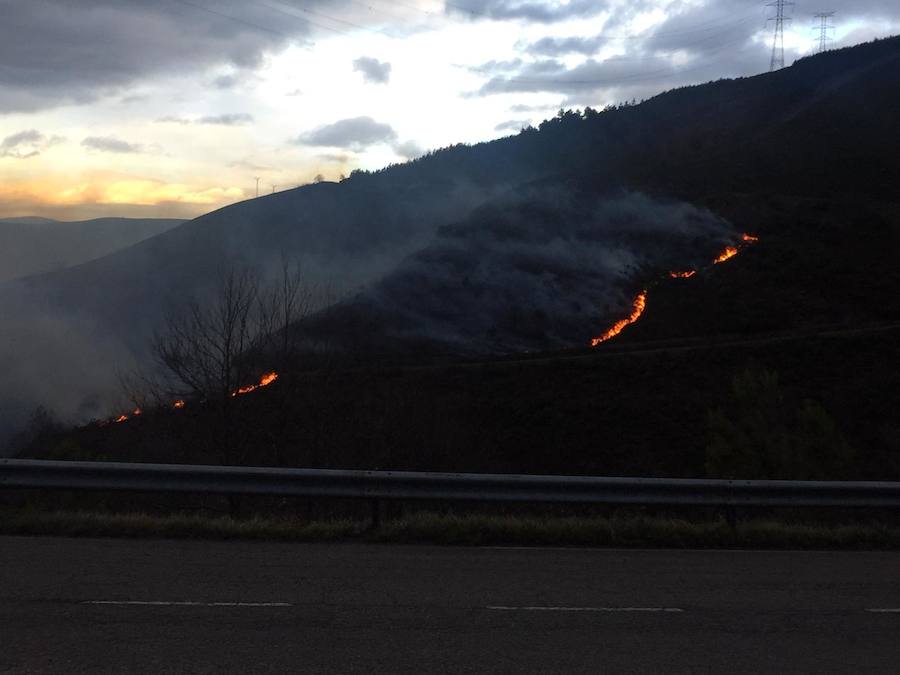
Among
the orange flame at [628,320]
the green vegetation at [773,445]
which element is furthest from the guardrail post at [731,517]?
the orange flame at [628,320]

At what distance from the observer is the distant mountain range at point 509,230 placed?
52938 millimetres

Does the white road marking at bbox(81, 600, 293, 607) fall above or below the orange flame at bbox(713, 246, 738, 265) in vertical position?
below

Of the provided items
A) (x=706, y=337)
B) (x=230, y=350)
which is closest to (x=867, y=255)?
(x=706, y=337)

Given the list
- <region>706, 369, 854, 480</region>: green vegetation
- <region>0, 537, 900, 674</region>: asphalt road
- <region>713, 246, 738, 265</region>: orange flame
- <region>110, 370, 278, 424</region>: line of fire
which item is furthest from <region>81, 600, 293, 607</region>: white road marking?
<region>713, 246, 738, 265</region>: orange flame

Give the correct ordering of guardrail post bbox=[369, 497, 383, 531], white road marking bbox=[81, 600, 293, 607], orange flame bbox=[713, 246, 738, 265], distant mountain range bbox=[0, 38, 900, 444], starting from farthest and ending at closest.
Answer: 1. orange flame bbox=[713, 246, 738, 265]
2. distant mountain range bbox=[0, 38, 900, 444]
3. guardrail post bbox=[369, 497, 383, 531]
4. white road marking bbox=[81, 600, 293, 607]

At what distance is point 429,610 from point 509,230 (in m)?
62.0

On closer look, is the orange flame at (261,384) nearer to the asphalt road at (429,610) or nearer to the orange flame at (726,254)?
the asphalt road at (429,610)

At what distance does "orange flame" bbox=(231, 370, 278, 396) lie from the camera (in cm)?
1667

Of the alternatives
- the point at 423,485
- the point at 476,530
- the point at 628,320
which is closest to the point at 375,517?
the point at 423,485

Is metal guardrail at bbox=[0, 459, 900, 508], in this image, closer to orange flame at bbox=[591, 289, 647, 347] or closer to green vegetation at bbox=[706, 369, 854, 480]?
green vegetation at bbox=[706, 369, 854, 480]

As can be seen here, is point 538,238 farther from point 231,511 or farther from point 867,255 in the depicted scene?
point 231,511

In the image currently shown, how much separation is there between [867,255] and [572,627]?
59.8 m

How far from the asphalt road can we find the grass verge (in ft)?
1.20

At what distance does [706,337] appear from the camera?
47.1 m
